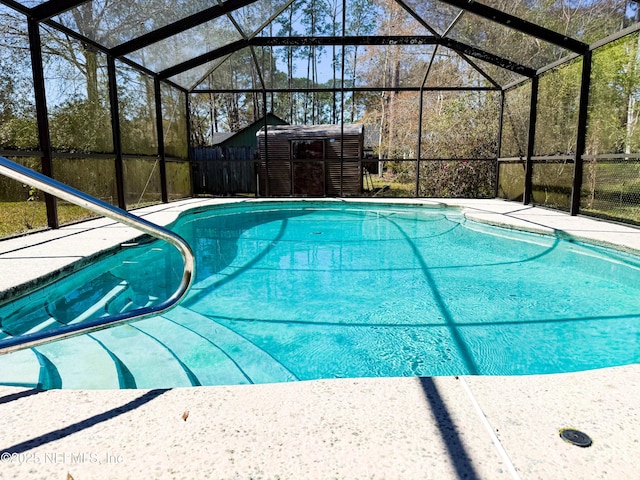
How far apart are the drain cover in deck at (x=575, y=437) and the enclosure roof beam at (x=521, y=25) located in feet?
23.8

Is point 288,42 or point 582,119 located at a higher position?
point 288,42

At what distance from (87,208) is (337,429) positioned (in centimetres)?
107

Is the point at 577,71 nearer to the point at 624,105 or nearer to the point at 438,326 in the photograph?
the point at 624,105

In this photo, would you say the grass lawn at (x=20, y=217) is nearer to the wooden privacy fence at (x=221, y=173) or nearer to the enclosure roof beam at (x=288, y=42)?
the enclosure roof beam at (x=288, y=42)

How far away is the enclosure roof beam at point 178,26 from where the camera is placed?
283 inches

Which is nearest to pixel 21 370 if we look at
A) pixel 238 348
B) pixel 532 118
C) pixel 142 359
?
pixel 142 359

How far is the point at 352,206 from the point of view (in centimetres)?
1022

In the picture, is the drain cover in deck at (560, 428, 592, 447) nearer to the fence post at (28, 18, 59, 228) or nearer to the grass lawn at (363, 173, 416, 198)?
the fence post at (28, 18, 59, 228)

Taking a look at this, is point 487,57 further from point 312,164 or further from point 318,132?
point 312,164

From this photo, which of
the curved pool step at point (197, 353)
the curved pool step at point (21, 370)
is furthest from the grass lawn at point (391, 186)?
the curved pool step at point (21, 370)

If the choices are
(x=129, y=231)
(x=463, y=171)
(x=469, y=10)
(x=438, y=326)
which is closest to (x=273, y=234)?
(x=129, y=231)

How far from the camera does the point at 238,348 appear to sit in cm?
284

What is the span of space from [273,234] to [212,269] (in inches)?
95.7

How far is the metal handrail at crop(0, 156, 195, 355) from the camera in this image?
1127mm
